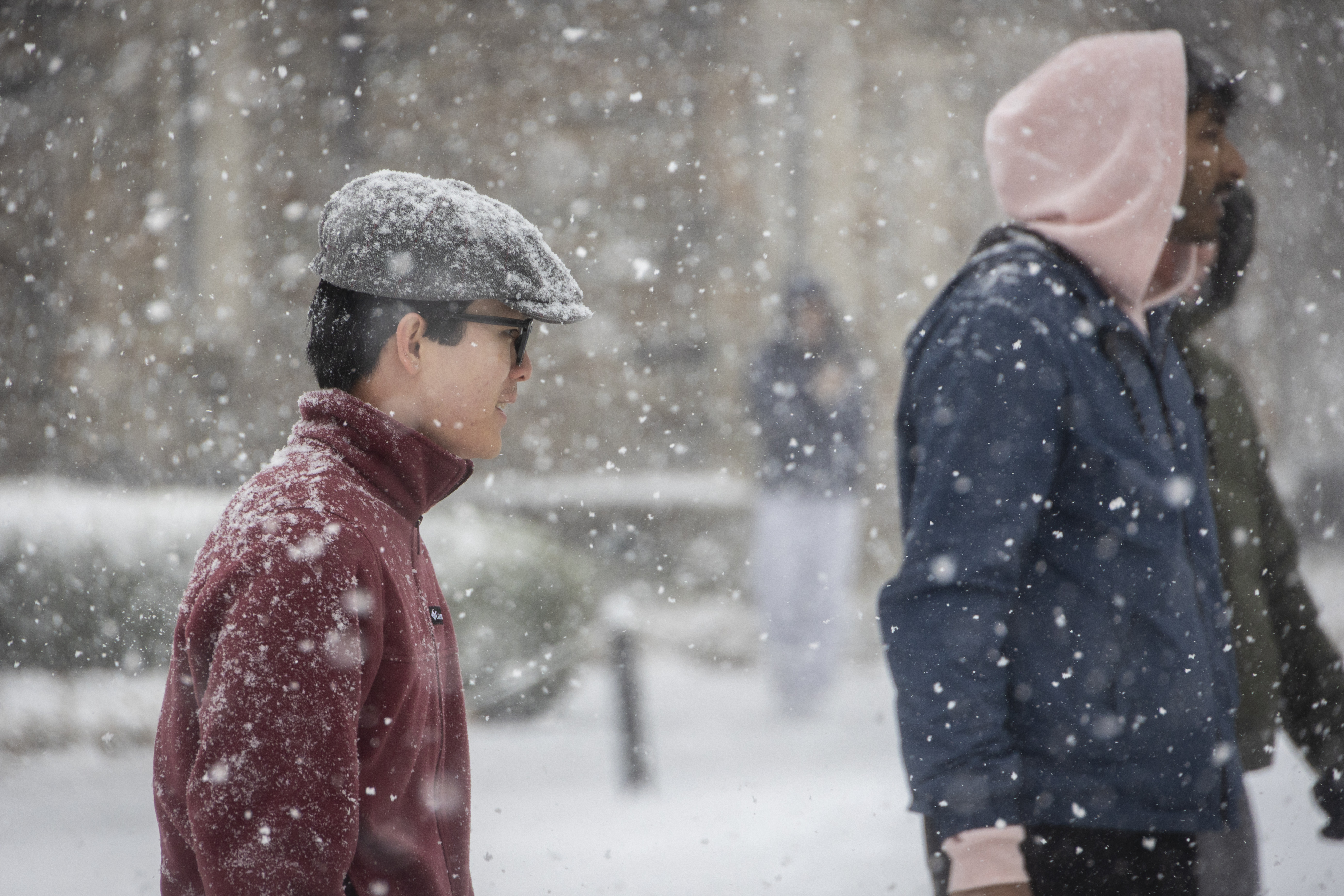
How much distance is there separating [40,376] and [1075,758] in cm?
660

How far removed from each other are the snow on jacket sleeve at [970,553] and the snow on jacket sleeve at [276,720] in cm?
61

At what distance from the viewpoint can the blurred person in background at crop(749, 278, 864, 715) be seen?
4668 millimetres

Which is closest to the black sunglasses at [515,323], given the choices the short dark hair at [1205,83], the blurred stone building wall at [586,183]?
the short dark hair at [1205,83]

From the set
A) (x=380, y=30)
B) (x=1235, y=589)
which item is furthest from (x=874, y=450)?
(x=1235, y=589)

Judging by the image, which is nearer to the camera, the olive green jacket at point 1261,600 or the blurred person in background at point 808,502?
the olive green jacket at point 1261,600

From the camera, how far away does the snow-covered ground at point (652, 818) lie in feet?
9.80

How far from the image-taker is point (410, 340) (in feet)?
3.39

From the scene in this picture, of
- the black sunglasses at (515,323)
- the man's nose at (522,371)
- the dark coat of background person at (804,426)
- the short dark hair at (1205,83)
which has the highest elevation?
the dark coat of background person at (804,426)

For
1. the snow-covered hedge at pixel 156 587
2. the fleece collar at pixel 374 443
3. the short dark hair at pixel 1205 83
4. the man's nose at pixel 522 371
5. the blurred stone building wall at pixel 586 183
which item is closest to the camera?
the fleece collar at pixel 374 443

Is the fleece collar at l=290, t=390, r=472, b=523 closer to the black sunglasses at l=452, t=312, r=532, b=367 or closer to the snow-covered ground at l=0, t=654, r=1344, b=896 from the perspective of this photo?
the black sunglasses at l=452, t=312, r=532, b=367

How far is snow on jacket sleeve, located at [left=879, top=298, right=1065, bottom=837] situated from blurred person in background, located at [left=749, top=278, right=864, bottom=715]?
3.37 m

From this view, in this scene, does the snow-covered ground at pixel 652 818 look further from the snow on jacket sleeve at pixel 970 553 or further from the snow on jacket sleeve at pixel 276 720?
the snow on jacket sleeve at pixel 276 720

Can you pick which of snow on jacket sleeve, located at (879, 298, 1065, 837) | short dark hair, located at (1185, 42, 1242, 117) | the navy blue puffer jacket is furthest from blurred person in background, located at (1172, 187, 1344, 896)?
snow on jacket sleeve, located at (879, 298, 1065, 837)

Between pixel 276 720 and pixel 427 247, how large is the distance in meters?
0.47
